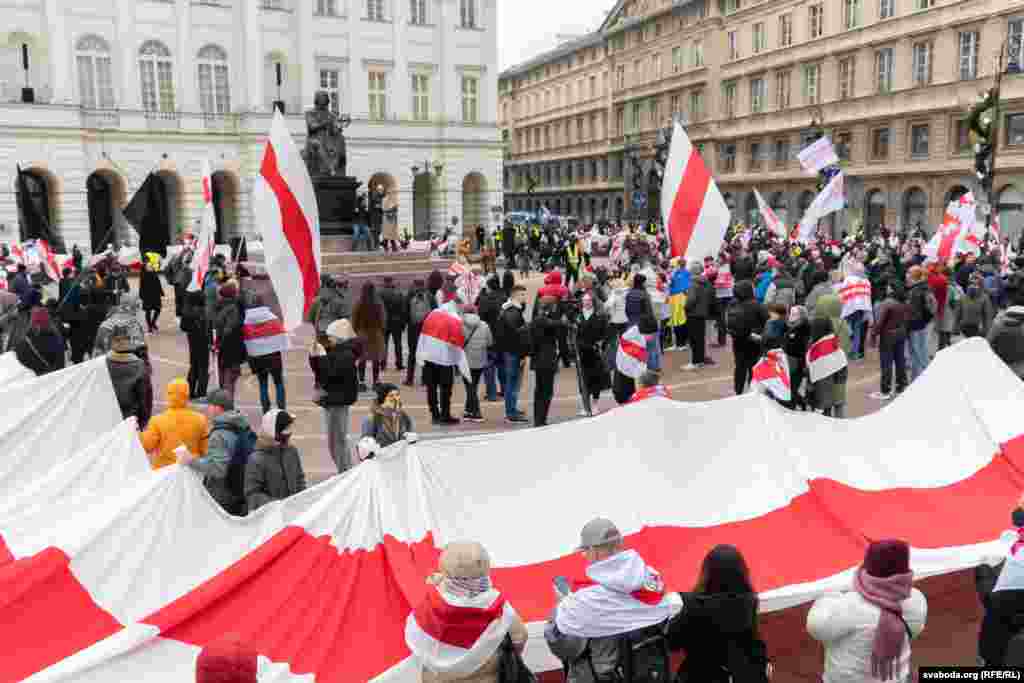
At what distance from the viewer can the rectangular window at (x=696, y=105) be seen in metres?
63.7

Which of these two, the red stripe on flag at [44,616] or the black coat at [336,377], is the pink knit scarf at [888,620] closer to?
the red stripe on flag at [44,616]

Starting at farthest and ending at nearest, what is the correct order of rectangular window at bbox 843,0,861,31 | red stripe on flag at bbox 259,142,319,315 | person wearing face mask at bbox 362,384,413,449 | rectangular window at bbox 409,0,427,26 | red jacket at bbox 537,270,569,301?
rectangular window at bbox 843,0,861,31 < rectangular window at bbox 409,0,427,26 < red jacket at bbox 537,270,569,301 < red stripe on flag at bbox 259,142,319,315 < person wearing face mask at bbox 362,384,413,449

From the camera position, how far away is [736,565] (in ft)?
12.2

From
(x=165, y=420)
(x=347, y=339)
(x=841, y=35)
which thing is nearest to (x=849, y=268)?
(x=347, y=339)

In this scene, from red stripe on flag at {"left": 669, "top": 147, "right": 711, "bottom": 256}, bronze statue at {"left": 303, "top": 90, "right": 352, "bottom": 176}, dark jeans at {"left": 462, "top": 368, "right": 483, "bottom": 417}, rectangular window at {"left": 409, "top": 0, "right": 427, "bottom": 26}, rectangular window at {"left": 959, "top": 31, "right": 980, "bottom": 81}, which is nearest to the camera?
dark jeans at {"left": 462, "top": 368, "right": 483, "bottom": 417}

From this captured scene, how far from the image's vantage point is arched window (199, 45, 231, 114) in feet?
140

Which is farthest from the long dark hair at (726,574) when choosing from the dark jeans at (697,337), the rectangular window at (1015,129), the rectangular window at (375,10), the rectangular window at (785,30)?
the rectangular window at (785,30)

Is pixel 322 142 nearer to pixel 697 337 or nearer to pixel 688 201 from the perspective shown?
pixel 697 337

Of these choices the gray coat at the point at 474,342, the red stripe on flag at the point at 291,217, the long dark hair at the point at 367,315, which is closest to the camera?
the red stripe on flag at the point at 291,217

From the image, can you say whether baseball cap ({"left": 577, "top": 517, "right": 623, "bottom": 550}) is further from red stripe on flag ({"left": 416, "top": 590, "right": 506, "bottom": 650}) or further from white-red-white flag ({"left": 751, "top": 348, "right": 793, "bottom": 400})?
white-red-white flag ({"left": 751, "top": 348, "right": 793, "bottom": 400})

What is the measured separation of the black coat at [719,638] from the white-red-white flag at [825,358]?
668cm

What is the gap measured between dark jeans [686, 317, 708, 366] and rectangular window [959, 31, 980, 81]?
36360mm

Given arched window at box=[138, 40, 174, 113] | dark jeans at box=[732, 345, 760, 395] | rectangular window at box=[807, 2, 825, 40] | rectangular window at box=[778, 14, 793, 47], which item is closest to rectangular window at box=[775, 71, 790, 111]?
rectangular window at box=[778, 14, 793, 47]

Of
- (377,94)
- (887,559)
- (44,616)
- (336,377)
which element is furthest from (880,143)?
(44,616)
